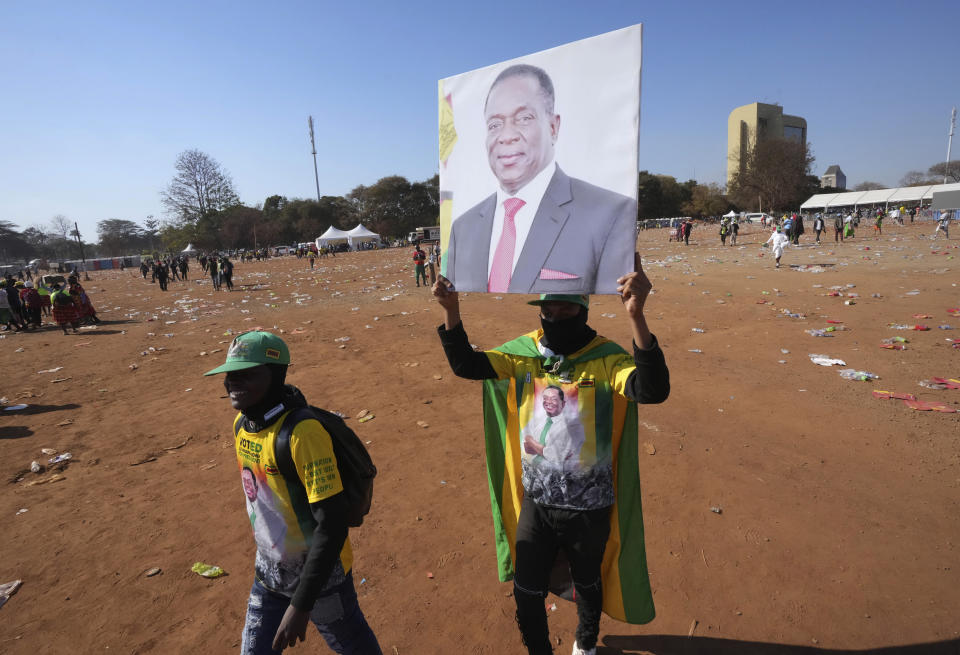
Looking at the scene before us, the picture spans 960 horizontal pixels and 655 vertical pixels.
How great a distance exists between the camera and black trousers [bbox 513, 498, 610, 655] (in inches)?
80.0

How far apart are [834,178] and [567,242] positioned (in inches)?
5119

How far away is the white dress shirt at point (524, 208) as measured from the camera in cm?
186

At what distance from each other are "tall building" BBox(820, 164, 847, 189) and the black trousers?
126531 millimetres

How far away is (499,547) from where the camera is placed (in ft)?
8.04

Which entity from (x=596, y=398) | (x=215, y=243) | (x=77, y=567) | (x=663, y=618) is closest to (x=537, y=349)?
(x=596, y=398)

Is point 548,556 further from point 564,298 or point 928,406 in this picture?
point 928,406

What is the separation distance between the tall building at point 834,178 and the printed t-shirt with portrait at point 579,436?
126 metres

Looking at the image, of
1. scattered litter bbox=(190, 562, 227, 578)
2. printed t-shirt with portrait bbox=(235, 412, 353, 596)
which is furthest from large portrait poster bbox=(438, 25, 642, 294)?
scattered litter bbox=(190, 562, 227, 578)

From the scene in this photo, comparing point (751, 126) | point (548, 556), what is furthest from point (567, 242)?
point (751, 126)

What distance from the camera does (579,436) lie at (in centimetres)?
203

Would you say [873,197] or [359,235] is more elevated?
[873,197]

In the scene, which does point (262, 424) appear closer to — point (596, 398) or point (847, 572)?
point (596, 398)

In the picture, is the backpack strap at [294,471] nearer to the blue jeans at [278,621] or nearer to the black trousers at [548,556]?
the blue jeans at [278,621]

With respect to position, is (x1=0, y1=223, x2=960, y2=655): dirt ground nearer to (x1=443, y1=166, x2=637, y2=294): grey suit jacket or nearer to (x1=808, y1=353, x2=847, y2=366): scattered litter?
(x1=808, y1=353, x2=847, y2=366): scattered litter
